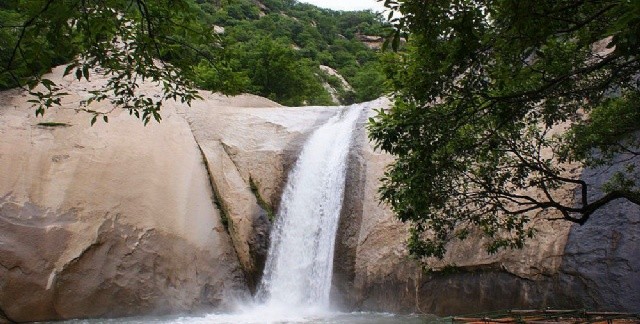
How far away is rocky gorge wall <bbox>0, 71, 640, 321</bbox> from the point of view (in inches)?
393

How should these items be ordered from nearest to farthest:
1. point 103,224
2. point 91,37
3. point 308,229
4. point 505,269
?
1. point 91,37
2. point 505,269
3. point 103,224
4. point 308,229

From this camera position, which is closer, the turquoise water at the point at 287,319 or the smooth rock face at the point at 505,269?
the smooth rock face at the point at 505,269

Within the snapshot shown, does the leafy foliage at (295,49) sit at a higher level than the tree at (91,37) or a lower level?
higher

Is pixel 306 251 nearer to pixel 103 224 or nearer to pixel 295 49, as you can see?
pixel 103 224

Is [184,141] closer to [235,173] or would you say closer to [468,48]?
[235,173]

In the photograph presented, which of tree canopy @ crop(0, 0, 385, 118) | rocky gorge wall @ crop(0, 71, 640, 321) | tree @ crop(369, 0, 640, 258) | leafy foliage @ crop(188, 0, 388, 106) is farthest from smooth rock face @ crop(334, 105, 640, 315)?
tree canopy @ crop(0, 0, 385, 118)

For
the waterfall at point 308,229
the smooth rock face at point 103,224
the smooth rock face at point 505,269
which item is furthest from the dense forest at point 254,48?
the smooth rock face at point 505,269

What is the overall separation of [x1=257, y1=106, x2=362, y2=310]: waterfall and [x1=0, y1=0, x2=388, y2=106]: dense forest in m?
3.24

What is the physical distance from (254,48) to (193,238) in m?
13.8

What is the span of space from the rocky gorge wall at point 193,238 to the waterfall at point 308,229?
1.02 ft

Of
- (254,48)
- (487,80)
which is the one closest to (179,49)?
(487,80)

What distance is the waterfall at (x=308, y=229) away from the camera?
12.5 m

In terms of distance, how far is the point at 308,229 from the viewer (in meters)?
13.5

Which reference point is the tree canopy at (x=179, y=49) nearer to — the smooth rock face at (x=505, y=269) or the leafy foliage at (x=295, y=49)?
the leafy foliage at (x=295, y=49)
